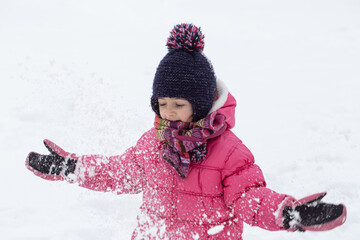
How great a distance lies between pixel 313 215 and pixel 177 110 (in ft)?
2.37

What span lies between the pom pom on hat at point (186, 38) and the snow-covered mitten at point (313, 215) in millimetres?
821

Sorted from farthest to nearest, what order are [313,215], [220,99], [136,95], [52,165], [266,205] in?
[136,95], [52,165], [220,99], [266,205], [313,215]

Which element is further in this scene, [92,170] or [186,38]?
[92,170]

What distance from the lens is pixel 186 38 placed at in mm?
1688

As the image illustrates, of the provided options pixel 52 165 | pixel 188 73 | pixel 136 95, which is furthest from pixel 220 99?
pixel 136 95

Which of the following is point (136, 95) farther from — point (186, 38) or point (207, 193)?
point (207, 193)

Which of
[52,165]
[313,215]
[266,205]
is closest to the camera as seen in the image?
[313,215]

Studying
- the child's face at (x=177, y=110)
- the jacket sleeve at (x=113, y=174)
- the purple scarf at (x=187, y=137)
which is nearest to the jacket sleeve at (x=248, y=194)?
the purple scarf at (x=187, y=137)

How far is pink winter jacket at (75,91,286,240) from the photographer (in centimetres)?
152

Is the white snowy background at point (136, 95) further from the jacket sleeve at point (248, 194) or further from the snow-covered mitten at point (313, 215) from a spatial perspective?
the snow-covered mitten at point (313, 215)

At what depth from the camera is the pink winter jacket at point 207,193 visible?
1.52 meters

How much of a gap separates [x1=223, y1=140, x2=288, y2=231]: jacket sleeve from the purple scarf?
126 millimetres

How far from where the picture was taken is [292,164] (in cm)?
350

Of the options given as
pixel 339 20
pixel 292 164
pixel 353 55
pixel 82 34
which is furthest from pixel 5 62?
pixel 339 20
